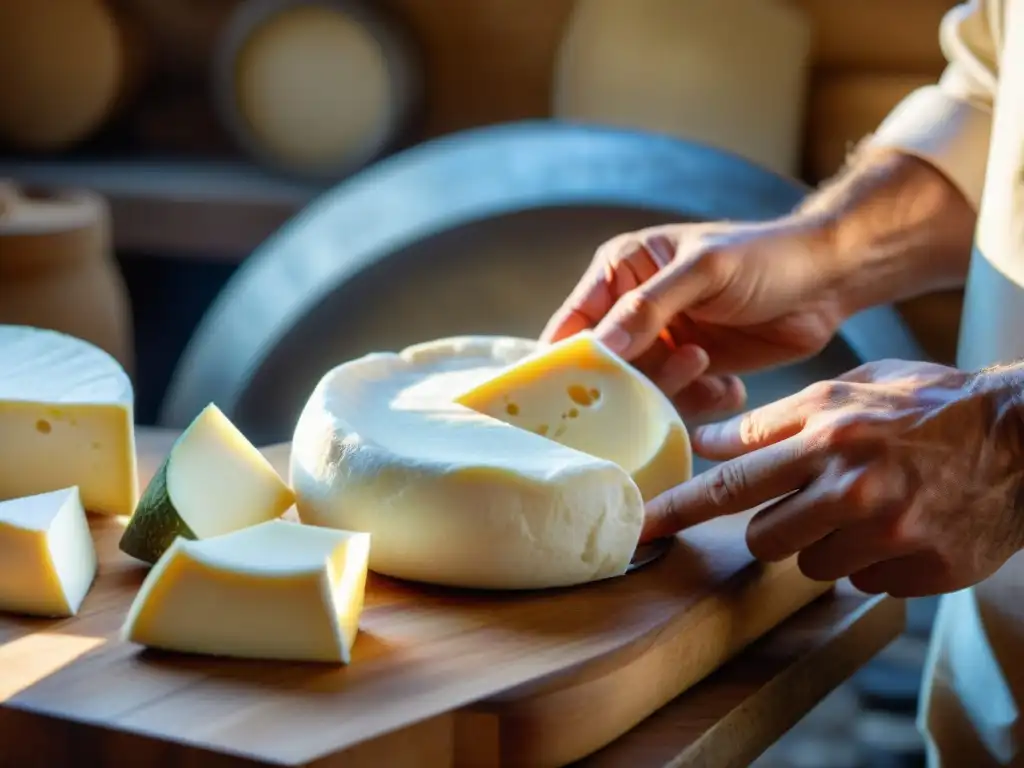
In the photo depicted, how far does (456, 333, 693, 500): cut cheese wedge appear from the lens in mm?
967

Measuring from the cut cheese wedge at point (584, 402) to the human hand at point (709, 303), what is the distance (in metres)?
0.10

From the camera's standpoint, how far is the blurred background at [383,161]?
58.8 inches

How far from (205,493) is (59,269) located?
77cm

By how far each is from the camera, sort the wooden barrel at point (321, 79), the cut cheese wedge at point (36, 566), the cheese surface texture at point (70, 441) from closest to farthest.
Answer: the cut cheese wedge at point (36, 566)
the cheese surface texture at point (70, 441)
the wooden barrel at point (321, 79)

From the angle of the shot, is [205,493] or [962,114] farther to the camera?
[962,114]

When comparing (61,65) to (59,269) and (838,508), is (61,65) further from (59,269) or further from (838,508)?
(838,508)

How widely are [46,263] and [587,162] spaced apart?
2.04ft

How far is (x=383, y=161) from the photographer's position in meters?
2.19

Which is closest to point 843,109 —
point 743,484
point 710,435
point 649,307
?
point 649,307

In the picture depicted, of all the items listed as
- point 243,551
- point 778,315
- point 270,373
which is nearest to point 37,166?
point 270,373

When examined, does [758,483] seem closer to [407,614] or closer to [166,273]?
[407,614]

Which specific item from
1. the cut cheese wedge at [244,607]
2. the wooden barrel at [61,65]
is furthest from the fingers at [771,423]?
the wooden barrel at [61,65]

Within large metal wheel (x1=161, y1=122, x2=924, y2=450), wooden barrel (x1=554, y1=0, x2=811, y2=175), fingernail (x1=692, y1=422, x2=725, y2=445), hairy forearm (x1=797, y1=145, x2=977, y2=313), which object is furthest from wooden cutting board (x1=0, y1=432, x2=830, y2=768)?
wooden barrel (x1=554, y1=0, x2=811, y2=175)

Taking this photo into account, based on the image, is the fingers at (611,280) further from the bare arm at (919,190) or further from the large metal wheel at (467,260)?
A: the large metal wheel at (467,260)
